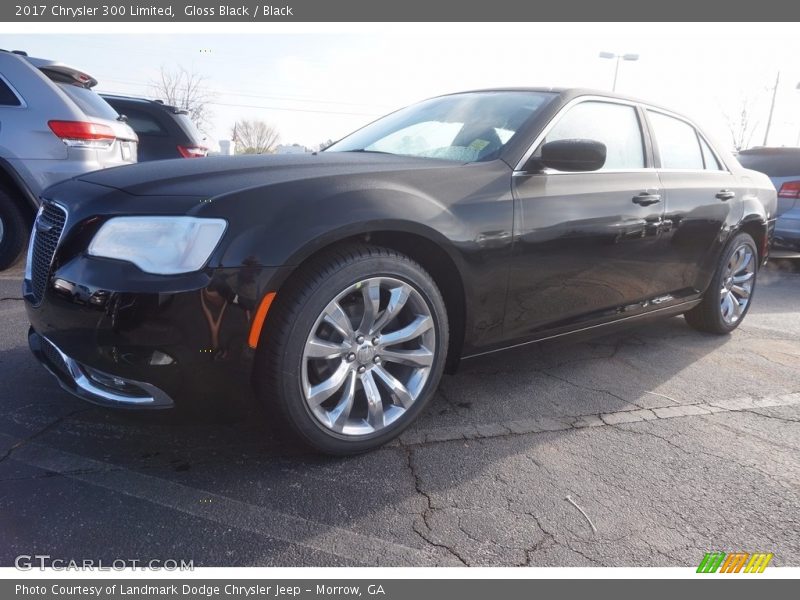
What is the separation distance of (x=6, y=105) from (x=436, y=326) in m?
4.17

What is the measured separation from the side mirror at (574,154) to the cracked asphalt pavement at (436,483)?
1.19 metres

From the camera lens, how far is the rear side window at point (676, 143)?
3670 millimetres

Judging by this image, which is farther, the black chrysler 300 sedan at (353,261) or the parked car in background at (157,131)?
the parked car in background at (157,131)

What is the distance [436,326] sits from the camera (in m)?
2.43

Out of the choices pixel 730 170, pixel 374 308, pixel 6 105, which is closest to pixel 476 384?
pixel 374 308

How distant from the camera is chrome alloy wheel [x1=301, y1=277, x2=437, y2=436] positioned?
2.17 m

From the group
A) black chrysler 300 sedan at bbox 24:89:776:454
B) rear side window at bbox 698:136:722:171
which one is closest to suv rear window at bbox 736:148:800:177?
rear side window at bbox 698:136:722:171

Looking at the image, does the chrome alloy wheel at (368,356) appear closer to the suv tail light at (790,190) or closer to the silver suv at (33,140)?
the silver suv at (33,140)

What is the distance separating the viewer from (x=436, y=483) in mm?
2186

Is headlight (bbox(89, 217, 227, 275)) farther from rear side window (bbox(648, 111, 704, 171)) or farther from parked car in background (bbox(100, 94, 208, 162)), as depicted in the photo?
parked car in background (bbox(100, 94, 208, 162))

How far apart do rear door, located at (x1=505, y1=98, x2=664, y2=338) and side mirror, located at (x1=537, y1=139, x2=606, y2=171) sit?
0.31 feet

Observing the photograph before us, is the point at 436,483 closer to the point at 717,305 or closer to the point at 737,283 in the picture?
the point at 717,305

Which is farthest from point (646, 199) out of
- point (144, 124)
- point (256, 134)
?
point (256, 134)

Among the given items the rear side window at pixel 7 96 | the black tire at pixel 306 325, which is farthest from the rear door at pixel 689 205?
the rear side window at pixel 7 96
